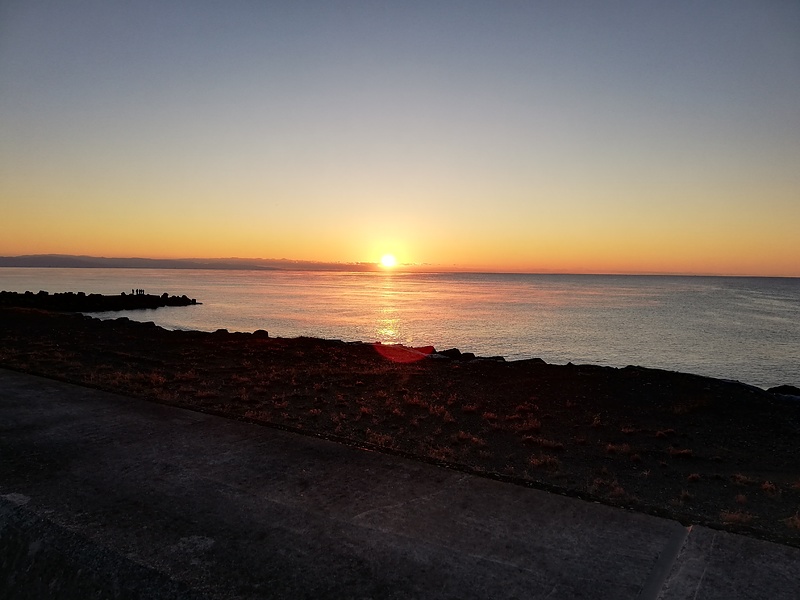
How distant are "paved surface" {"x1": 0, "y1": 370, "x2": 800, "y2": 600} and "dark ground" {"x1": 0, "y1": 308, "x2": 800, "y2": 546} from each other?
523 millimetres

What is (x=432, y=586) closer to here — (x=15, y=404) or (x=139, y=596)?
(x=139, y=596)

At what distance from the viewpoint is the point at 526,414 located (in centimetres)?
943

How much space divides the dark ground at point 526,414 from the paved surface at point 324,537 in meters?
0.52

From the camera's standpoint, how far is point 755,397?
1075 cm

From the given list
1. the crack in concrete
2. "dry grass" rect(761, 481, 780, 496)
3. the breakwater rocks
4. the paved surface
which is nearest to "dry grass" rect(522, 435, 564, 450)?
Answer: "dry grass" rect(761, 481, 780, 496)

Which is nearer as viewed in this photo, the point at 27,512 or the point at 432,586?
the point at 432,586

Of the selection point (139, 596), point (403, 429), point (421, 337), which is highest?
point (139, 596)

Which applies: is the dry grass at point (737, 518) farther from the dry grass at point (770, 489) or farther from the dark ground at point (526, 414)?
the dry grass at point (770, 489)

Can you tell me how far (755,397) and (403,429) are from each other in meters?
7.96

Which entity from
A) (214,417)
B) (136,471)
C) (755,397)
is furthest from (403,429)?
(755,397)

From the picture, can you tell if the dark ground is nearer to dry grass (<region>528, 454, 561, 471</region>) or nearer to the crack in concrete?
dry grass (<region>528, 454, 561, 471</region>)

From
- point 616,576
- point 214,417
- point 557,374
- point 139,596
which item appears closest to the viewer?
point 139,596

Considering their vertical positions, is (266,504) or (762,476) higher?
(266,504)

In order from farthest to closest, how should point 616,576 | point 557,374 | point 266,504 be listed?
point 557,374, point 266,504, point 616,576
